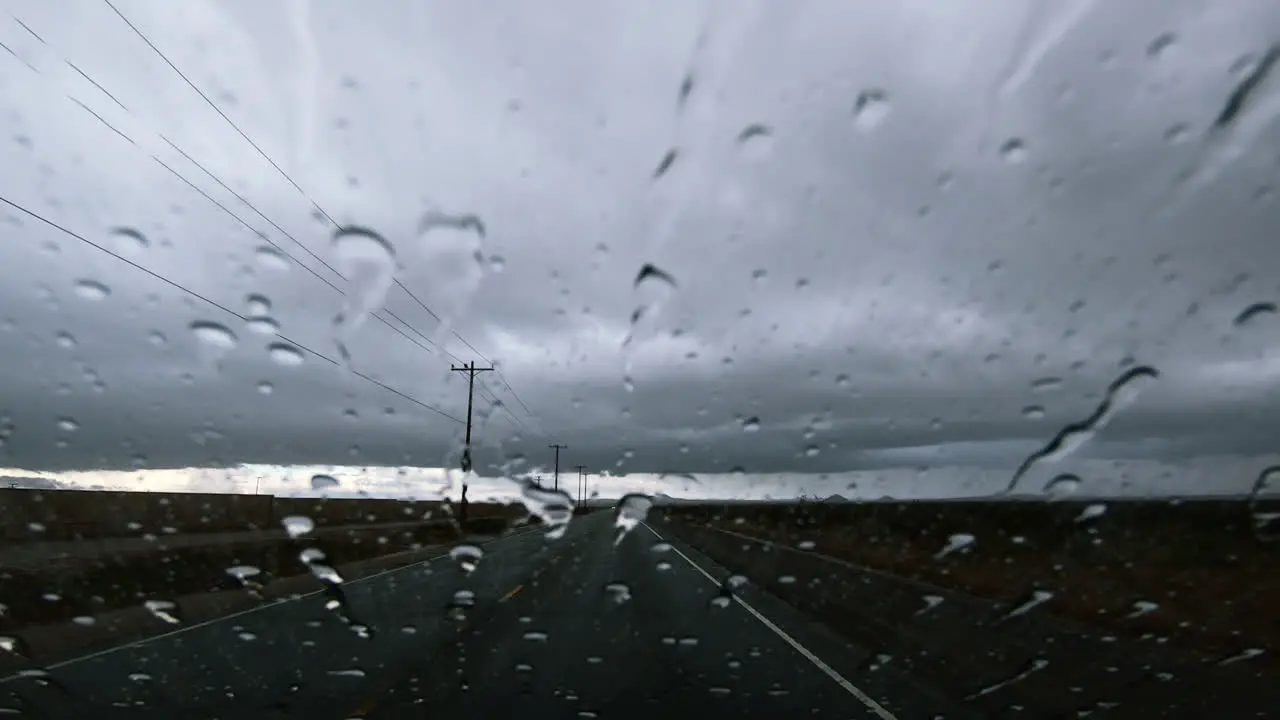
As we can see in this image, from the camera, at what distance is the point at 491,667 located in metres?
11.2

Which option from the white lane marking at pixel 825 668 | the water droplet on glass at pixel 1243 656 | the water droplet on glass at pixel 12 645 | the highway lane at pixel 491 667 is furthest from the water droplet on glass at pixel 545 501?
the water droplet on glass at pixel 1243 656

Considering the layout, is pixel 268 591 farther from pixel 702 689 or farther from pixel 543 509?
pixel 702 689

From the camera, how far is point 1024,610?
14.1m

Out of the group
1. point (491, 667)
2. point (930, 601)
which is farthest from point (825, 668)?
point (930, 601)

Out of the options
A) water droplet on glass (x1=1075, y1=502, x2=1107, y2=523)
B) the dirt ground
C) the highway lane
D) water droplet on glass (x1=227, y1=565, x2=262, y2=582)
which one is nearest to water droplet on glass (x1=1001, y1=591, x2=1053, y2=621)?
the dirt ground

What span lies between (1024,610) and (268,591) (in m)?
13.9

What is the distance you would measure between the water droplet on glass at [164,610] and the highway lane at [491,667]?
73 centimetres

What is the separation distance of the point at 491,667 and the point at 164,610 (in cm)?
794

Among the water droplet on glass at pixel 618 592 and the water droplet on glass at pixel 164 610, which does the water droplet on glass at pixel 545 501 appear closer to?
the water droplet on glass at pixel 618 592

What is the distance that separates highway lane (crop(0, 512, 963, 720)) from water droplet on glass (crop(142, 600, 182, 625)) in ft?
2.39

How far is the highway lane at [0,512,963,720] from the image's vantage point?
906cm

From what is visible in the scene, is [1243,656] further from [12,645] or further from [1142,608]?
[12,645]

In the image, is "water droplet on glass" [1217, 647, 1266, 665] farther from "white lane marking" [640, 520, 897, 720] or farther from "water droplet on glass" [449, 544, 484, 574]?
"water droplet on glass" [449, 544, 484, 574]

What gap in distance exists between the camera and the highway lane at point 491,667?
29.7ft
